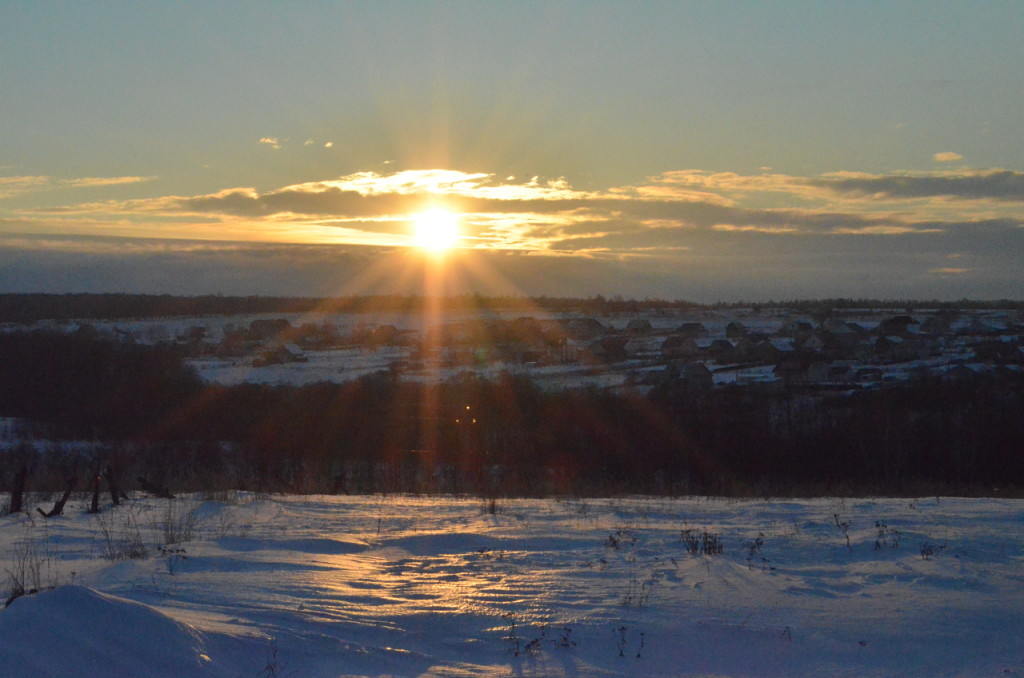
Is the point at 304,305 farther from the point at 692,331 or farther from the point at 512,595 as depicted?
the point at 512,595

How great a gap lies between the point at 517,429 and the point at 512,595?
2507cm

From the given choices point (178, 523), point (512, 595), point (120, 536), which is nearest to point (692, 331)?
point (178, 523)

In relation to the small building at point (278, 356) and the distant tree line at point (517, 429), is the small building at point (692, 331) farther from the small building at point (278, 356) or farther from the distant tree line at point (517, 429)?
the small building at point (278, 356)

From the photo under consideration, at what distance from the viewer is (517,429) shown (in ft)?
103

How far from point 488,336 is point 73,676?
5473cm

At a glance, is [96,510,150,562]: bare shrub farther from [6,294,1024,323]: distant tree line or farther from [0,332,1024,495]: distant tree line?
[6,294,1024,323]: distant tree line

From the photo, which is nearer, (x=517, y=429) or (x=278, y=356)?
(x=517, y=429)

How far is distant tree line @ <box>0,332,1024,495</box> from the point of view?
27094mm

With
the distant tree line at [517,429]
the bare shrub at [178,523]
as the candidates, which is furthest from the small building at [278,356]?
the bare shrub at [178,523]

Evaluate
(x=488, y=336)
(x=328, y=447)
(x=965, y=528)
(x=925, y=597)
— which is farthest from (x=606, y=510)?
(x=488, y=336)

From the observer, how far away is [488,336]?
5859cm

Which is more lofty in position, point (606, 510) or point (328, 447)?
point (606, 510)

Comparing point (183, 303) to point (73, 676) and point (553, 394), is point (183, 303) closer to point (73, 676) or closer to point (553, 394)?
point (553, 394)

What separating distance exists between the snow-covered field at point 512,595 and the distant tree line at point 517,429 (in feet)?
43.0
